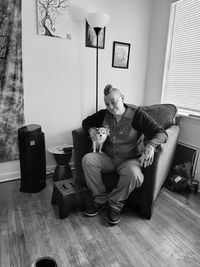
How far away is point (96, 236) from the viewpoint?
1.47 m

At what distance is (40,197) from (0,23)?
171cm

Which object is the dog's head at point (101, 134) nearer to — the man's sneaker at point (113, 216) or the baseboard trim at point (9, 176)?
the man's sneaker at point (113, 216)

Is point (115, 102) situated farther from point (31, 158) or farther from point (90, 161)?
point (31, 158)

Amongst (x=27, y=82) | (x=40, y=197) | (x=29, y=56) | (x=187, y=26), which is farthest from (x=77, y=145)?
(x=187, y=26)

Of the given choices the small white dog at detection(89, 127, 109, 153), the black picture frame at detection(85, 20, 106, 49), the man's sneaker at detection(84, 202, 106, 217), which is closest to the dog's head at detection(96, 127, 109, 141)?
the small white dog at detection(89, 127, 109, 153)

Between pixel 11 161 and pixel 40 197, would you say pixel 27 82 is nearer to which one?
pixel 11 161

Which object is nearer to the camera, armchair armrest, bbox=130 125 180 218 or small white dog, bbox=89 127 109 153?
armchair armrest, bbox=130 125 180 218

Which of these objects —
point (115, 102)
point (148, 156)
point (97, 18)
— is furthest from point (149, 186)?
point (97, 18)

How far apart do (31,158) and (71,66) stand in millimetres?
1143

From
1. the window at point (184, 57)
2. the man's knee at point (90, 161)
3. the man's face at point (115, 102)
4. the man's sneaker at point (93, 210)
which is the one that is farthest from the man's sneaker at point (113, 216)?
the window at point (184, 57)

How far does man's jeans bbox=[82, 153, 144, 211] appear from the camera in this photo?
61.5 inches

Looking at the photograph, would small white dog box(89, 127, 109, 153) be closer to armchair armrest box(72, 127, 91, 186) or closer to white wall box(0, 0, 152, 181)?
armchair armrest box(72, 127, 91, 186)

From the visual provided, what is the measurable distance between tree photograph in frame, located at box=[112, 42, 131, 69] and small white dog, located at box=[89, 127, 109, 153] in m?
1.18

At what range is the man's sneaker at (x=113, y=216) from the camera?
1590mm
